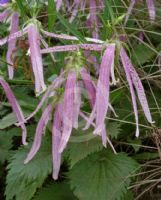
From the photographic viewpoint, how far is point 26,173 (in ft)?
4.00

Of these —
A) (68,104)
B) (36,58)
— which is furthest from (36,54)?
(68,104)

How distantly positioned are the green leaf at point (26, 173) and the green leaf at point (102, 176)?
0.08 meters

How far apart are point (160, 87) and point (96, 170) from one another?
0.34 meters

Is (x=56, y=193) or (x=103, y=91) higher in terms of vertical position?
(x=103, y=91)

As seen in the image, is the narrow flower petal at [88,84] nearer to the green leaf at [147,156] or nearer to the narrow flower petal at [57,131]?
the narrow flower petal at [57,131]

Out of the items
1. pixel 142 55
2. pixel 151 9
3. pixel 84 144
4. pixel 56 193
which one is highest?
pixel 151 9

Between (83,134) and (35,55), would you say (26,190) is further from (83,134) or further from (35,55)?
(35,55)

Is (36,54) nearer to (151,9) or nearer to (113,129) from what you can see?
(113,129)

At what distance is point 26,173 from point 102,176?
18 centimetres

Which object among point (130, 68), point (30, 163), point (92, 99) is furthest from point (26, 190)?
point (130, 68)

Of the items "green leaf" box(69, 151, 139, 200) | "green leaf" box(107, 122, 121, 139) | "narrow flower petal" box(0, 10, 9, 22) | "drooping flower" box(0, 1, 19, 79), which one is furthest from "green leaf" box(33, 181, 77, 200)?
"narrow flower petal" box(0, 10, 9, 22)

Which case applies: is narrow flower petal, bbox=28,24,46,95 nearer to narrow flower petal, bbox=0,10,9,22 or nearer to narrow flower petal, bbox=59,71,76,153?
narrow flower petal, bbox=59,71,76,153

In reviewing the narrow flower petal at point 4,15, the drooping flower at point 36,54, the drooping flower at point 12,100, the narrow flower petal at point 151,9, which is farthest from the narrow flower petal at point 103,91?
the narrow flower petal at point 151,9

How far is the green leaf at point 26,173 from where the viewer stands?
1.22m
